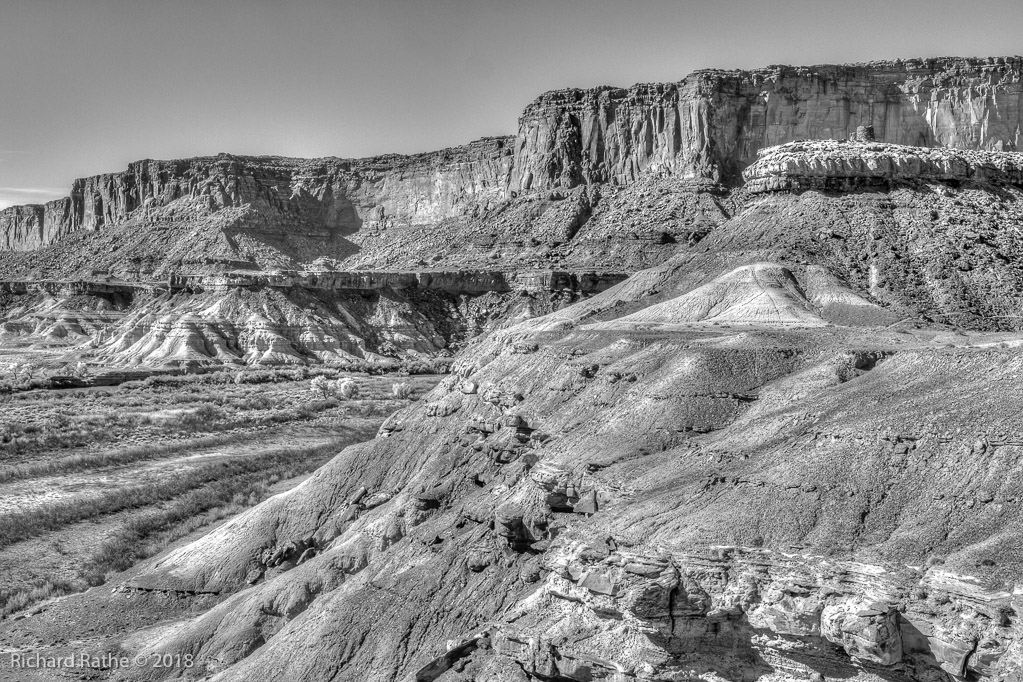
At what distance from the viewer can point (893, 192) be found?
37688 millimetres

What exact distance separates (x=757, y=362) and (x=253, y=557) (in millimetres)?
13354

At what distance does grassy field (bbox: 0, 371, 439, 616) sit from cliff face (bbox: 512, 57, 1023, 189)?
49.8 metres

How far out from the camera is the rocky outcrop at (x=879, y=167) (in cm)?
3800

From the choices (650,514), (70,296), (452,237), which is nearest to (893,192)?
(650,514)

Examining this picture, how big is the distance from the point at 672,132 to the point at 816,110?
49.3 feet

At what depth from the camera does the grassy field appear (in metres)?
30.7

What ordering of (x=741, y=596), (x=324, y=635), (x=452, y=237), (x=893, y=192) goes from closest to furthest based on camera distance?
(x=741, y=596), (x=324, y=635), (x=893, y=192), (x=452, y=237)

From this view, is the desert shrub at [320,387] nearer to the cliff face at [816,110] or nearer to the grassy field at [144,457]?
the grassy field at [144,457]

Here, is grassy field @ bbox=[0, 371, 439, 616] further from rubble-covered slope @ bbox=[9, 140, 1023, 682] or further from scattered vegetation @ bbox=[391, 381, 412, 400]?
rubble-covered slope @ bbox=[9, 140, 1023, 682]

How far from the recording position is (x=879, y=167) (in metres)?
38.1

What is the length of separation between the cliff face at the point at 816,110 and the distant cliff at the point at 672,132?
109mm

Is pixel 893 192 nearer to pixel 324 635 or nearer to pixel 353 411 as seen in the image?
pixel 324 635

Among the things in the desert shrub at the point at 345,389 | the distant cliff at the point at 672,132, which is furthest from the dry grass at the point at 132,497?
the distant cliff at the point at 672,132

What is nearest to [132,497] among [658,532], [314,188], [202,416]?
[202,416]
